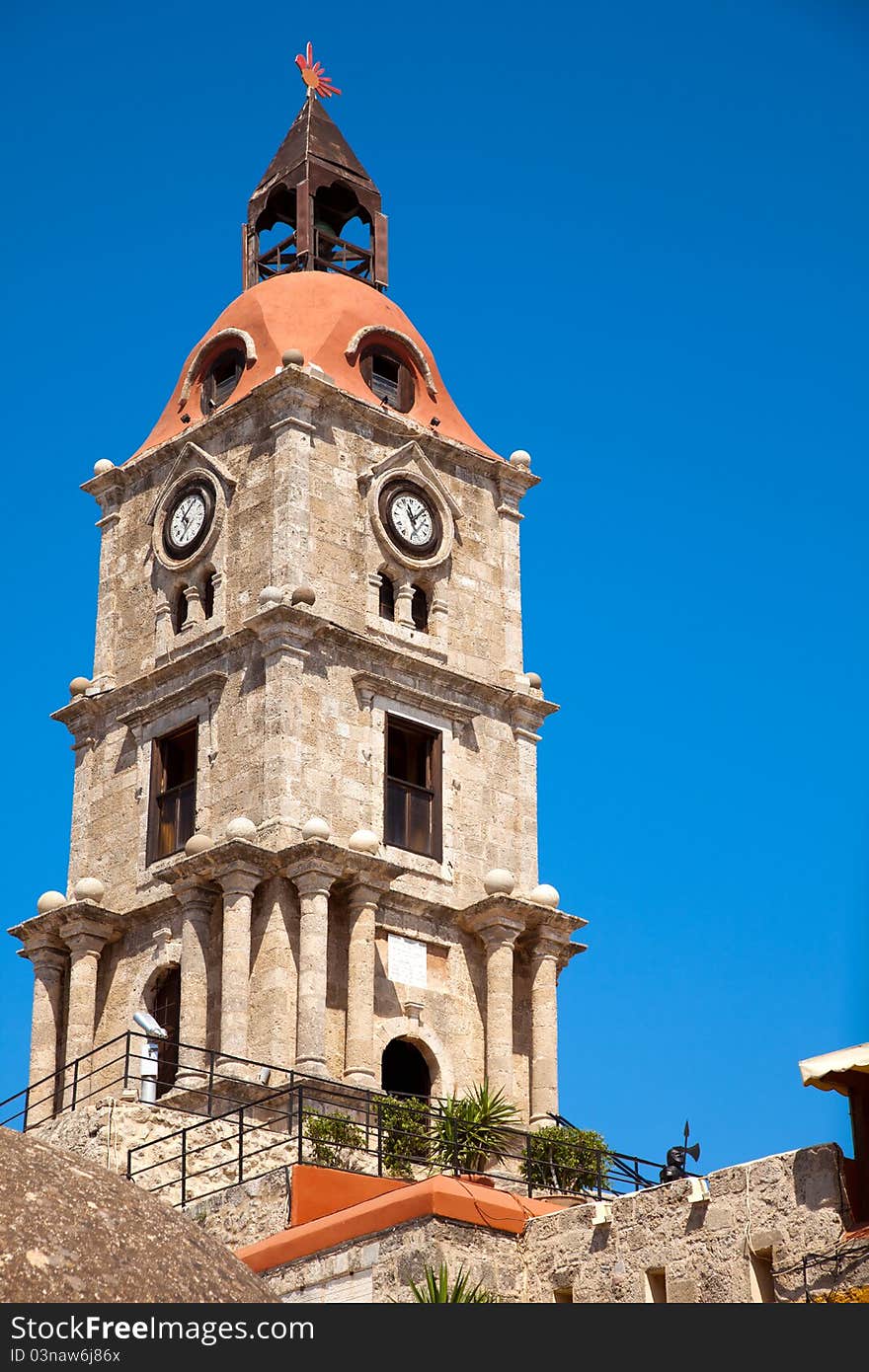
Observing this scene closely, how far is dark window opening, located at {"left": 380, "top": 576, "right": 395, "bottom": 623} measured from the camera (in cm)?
5053

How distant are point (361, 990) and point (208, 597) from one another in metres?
9.76

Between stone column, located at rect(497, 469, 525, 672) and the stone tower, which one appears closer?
the stone tower

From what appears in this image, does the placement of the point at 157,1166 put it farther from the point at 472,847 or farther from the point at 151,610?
the point at 151,610

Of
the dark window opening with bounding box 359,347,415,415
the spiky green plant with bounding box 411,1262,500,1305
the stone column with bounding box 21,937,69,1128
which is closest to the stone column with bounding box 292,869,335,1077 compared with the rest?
the stone column with bounding box 21,937,69,1128

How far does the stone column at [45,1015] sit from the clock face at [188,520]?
843 centimetres

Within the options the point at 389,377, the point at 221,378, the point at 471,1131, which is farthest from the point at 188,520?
the point at 471,1131

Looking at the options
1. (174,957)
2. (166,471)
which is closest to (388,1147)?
(174,957)

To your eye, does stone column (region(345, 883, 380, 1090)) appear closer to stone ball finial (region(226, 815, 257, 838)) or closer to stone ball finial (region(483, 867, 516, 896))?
stone ball finial (region(226, 815, 257, 838))

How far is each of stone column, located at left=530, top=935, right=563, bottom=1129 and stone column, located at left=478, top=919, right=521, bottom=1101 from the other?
0.56 meters

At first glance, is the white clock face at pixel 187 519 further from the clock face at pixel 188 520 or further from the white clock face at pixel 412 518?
the white clock face at pixel 412 518

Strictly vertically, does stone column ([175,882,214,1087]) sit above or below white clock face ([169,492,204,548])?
below

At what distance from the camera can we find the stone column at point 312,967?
4416 cm

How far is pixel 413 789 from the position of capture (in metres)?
49.3

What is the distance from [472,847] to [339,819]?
3495 millimetres
